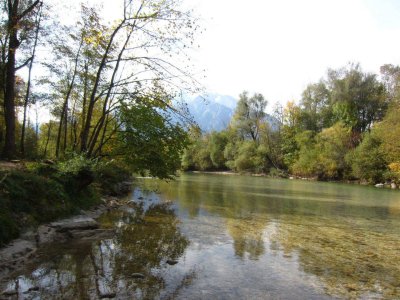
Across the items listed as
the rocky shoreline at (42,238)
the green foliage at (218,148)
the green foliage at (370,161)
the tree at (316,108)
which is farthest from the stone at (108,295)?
the green foliage at (218,148)

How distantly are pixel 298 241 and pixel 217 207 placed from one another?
882 centimetres

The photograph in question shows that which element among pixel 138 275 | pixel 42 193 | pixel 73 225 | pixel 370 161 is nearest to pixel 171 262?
pixel 138 275

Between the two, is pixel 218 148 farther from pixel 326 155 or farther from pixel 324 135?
pixel 326 155

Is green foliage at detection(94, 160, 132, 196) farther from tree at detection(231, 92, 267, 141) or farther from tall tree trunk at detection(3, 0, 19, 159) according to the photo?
tree at detection(231, 92, 267, 141)

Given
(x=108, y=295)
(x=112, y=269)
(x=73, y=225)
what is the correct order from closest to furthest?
1. (x=108, y=295)
2. (x=112, y=269)
3. (x=73, y=225)

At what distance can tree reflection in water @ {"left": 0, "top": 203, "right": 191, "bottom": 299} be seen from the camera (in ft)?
24.0

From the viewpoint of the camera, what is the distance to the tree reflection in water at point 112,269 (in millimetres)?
7312

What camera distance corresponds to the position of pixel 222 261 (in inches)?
392

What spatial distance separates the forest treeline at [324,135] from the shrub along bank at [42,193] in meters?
44.0

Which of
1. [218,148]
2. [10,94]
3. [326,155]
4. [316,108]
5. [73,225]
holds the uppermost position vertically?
[316,108]

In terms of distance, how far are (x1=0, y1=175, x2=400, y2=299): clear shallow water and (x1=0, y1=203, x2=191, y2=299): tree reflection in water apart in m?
0.02

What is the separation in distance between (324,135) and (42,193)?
6596 cm

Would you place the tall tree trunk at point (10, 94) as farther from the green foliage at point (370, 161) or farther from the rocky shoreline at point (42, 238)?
the green foliage at point (370, 161)

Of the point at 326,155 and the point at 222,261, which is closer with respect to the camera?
the point at 222,261
